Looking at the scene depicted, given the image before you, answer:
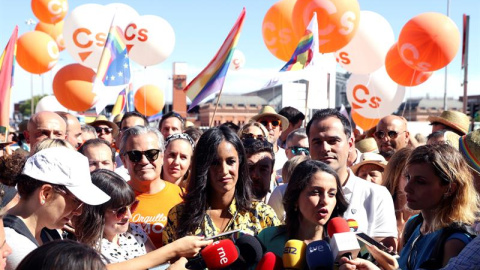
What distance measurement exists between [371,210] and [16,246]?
2.27m

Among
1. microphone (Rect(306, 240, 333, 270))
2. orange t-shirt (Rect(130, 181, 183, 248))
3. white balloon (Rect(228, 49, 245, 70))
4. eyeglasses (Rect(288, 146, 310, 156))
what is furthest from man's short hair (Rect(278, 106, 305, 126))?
white balloon (Rect(228, 49, 245, 70))

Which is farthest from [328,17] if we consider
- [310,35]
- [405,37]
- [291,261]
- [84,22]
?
[291,261]

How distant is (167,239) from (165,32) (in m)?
9.37

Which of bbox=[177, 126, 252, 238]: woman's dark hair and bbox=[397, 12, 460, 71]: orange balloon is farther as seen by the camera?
bbox=[397, 12, 460, 71]: orange balloon

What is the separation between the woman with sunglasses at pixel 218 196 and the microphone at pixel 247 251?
554 mm

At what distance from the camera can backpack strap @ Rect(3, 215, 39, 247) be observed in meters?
2.78

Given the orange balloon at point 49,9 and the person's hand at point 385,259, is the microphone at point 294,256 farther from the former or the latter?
the orange balloon at point 49,9

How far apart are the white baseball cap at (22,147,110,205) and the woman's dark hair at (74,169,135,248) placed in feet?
1.80

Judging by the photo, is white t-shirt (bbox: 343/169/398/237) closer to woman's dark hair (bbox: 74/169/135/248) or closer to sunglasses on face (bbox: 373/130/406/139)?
woman's dark hair (bbox: 74/169/135/248)

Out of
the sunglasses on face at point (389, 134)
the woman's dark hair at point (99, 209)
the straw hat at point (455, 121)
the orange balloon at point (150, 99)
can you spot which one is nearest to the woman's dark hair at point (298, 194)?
the woman's dark hair at point (99, 209)

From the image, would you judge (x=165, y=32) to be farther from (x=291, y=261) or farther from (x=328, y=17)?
(x=291, y=261)

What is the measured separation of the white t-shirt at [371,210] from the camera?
3852mm

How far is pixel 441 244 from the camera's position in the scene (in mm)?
3029

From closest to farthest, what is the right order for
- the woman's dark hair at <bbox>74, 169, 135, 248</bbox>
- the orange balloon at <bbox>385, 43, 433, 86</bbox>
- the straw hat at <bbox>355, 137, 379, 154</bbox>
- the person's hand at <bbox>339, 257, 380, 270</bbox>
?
the person's hand at <bbox>339, 257, 380, 270</bbox> < the woman's dark hair at <bbox>74, 169, 135, 248</bbox> < the straw hat at <bbox>355, 137, 379, 154</bbox> < the orange balloon at <bbox>385, 43, 433, 86</bbox>
